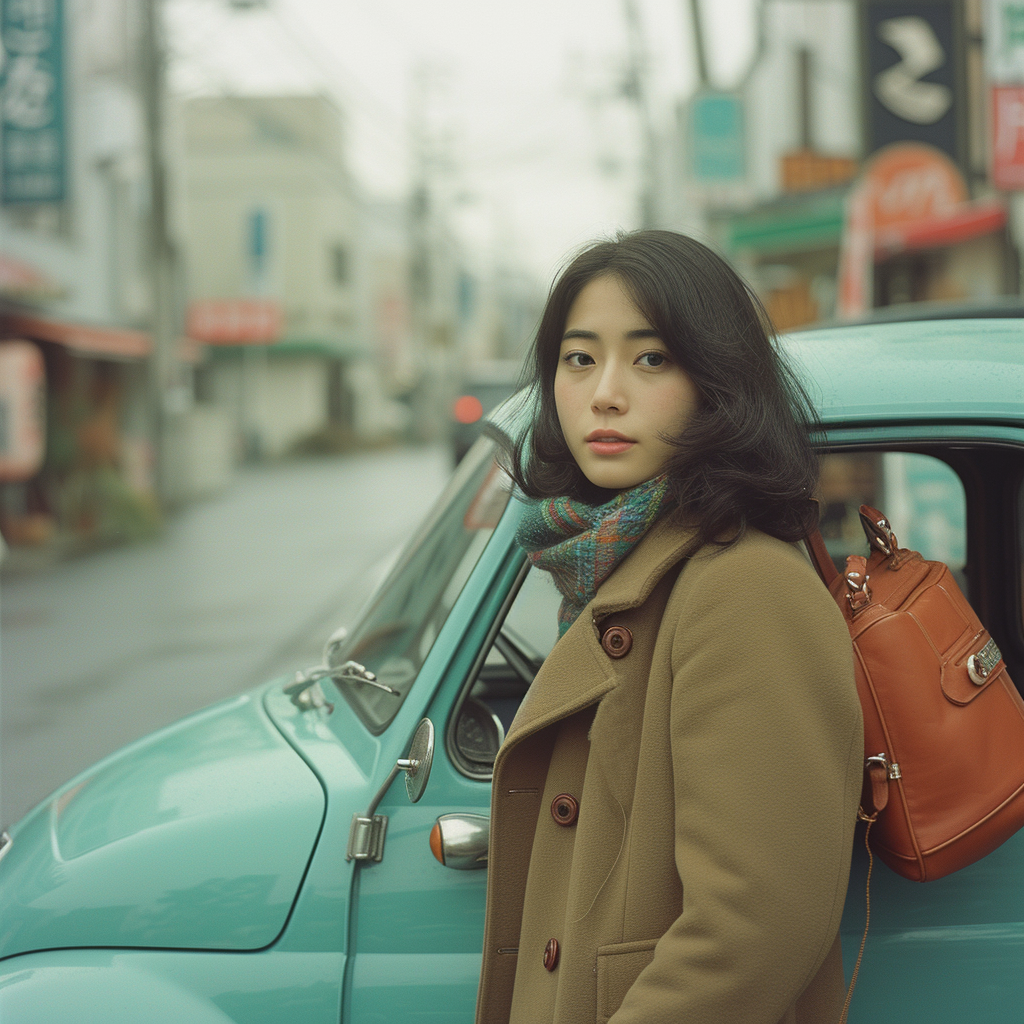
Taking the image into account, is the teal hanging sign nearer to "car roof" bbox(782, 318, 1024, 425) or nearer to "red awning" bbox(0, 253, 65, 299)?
"red awning" bbox(0, 253, 65, 299)

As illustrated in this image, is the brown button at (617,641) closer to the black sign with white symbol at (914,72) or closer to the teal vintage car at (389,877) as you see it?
the teal vintage car at (389,877)

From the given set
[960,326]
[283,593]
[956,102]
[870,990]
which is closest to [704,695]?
[870,990]

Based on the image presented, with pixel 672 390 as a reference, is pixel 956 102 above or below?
above

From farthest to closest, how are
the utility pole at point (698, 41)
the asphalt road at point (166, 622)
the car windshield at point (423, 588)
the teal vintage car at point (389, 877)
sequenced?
1. the utility pole at point (698, 41)
2. the asphalt road at point (166, 622)
3. the car windshield at point (423, 588)
4. the teal vintage car at point (389, 877)

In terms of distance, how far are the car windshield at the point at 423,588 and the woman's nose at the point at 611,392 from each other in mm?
512

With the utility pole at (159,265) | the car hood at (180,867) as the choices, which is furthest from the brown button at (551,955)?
the utility pole at (159,265)

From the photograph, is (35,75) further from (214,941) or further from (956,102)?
(214,941)

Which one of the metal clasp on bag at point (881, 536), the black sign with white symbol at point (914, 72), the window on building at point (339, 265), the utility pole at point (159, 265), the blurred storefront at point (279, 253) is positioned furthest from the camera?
the window on building at point (339, 265)

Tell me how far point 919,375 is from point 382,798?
107 cm

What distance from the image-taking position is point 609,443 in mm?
1444

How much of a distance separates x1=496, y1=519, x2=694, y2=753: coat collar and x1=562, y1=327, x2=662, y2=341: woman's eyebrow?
0.23m

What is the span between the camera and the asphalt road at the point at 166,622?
6516mm

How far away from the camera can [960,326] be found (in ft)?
6.66

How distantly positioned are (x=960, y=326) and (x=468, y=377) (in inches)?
726
